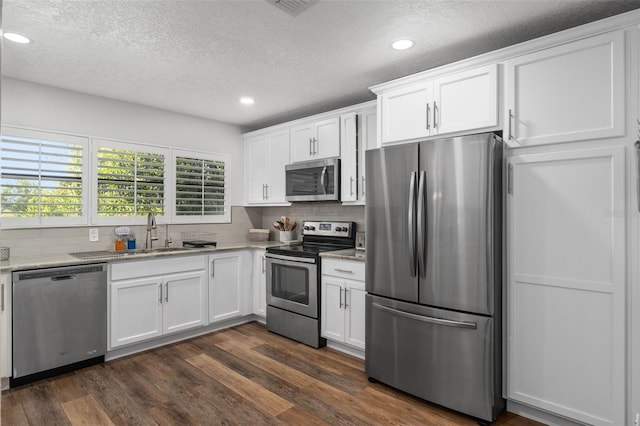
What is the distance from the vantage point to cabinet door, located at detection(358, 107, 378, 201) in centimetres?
371

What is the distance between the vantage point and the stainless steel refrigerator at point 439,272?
97.2 inches

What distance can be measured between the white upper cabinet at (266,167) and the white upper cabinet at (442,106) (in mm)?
1770

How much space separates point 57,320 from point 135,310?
61cm

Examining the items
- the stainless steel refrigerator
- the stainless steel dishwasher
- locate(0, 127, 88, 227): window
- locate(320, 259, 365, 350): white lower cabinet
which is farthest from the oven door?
locate(0, 127, 88, 227): window

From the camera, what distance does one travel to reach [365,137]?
3773mm

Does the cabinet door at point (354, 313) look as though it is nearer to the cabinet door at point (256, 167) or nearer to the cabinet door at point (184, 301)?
the cabinet door at point (184, 301)

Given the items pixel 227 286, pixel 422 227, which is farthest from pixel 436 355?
pixel 227 286

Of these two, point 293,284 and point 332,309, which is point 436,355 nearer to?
point 332,309

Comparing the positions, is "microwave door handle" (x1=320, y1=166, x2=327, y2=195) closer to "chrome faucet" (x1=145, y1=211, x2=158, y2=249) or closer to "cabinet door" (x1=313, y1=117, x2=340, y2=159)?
"cabinet door" (x1=313, y1=117, x2=340, y2=159)

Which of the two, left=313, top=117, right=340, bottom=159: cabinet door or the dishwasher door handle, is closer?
the dishwasher door handle

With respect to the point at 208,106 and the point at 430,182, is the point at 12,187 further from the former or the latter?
the point at 430,182

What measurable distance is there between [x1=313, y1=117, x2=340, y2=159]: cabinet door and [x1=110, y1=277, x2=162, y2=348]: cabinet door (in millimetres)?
2070

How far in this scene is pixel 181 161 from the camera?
454cm

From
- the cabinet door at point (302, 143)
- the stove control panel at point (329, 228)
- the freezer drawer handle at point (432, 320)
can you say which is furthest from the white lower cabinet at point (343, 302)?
the cabinet door at point (302, 143)
